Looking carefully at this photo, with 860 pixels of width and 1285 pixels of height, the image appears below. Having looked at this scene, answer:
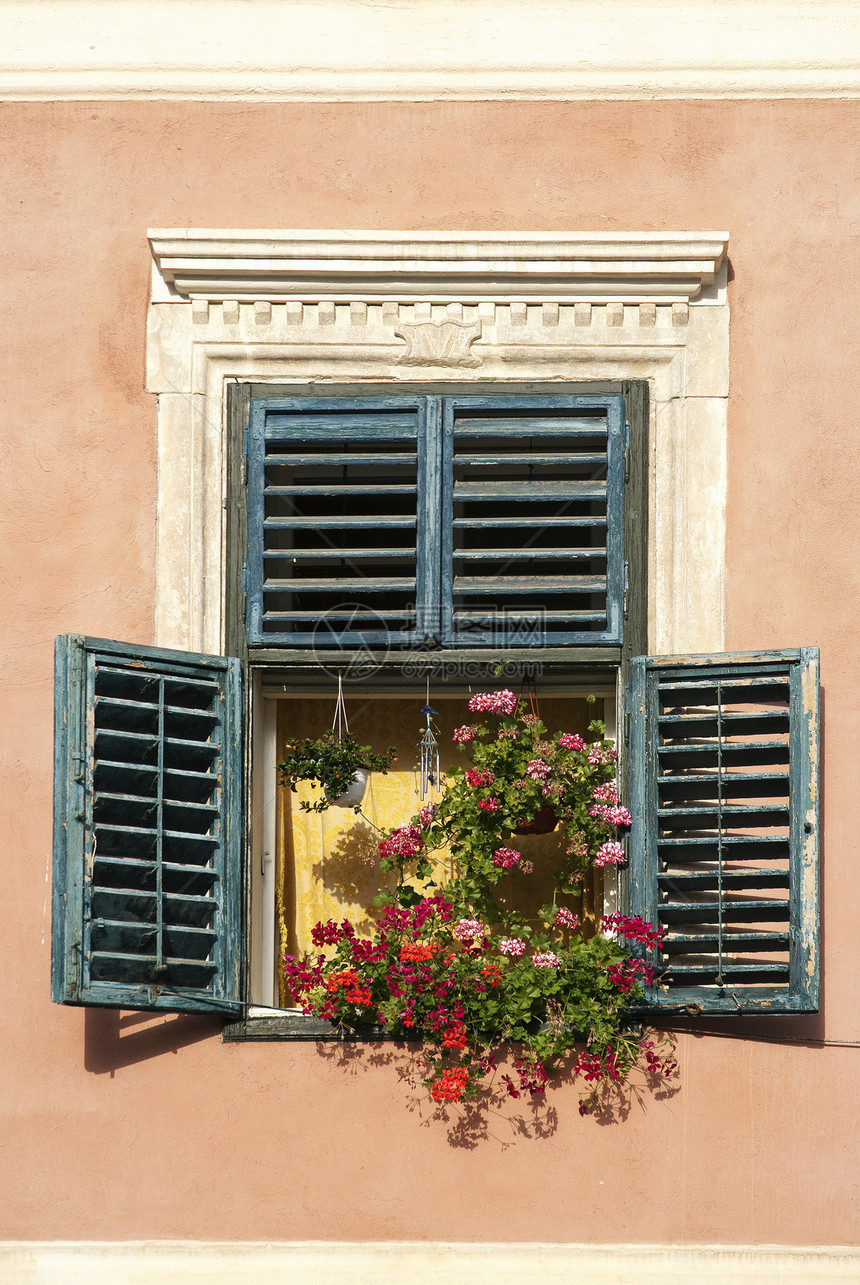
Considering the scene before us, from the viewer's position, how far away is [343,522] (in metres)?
4.14

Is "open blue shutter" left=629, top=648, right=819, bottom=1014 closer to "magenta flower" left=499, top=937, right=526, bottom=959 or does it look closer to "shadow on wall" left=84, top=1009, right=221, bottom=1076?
"magenta flower" left=499, top=937, right=526, bottom=959

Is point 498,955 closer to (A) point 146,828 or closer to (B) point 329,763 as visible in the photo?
(B) point 329,763

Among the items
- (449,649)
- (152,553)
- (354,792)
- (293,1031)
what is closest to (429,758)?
(354,792)

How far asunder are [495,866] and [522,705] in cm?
58

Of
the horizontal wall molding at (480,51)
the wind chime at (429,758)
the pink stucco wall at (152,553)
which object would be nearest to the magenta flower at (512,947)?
the pink stucco wall at (152,553)

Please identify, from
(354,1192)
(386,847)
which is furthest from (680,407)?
(354,1192)

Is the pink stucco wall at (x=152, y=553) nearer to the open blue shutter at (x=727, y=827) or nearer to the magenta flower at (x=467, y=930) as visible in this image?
the open blue shutter at (x=727, y=827)

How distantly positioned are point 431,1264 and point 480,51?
4.07 meters

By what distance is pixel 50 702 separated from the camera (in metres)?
4.14

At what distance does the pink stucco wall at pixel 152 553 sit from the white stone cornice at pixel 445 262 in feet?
0.55

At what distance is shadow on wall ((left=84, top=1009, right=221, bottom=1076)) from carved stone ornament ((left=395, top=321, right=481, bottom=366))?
233 cm

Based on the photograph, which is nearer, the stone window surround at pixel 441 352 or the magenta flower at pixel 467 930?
the magenta flower at pixel 467 930

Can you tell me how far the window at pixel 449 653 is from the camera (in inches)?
148

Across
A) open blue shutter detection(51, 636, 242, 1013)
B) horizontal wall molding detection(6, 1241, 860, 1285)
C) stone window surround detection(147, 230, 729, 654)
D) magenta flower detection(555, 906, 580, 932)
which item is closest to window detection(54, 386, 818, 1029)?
open blue shutter detection(51, 636, 242, 1013)
